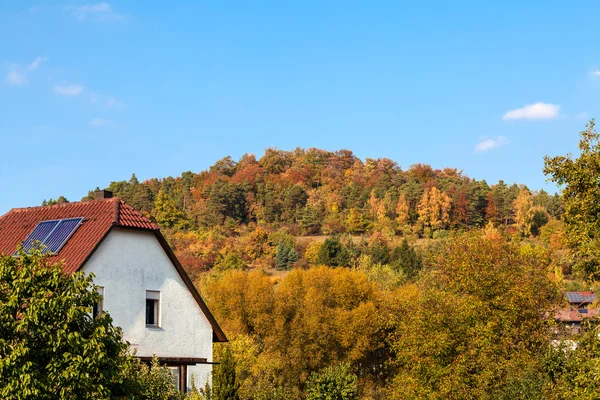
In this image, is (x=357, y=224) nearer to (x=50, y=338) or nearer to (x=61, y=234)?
(x=61, y=234)

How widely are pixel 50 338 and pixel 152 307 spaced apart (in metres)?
14.4

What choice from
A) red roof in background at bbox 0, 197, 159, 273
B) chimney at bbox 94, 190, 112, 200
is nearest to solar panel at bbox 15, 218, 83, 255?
red roof in background at bbox 0, 197, 159, 273

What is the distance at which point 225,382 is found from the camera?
3459 centimetres

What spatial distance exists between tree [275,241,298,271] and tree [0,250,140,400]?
112 meters

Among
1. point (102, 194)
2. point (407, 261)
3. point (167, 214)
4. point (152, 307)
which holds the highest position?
point (167, 214)

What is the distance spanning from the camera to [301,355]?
61969 millimetres

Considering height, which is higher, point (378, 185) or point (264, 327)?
point (378, 185)

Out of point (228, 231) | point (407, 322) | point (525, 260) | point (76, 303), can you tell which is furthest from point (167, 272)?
point (228, 231)

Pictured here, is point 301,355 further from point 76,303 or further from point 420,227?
point 420,227

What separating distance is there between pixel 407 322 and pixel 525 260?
28.1 feet

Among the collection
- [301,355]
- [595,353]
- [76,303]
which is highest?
[76,303]

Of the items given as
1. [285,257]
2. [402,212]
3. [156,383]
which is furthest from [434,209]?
[156,383]

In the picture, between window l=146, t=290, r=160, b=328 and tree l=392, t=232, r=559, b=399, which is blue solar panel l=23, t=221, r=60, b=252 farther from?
tree l=392, t=232, r=559, b=399

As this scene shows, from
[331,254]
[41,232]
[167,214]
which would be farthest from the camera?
[167,214]
